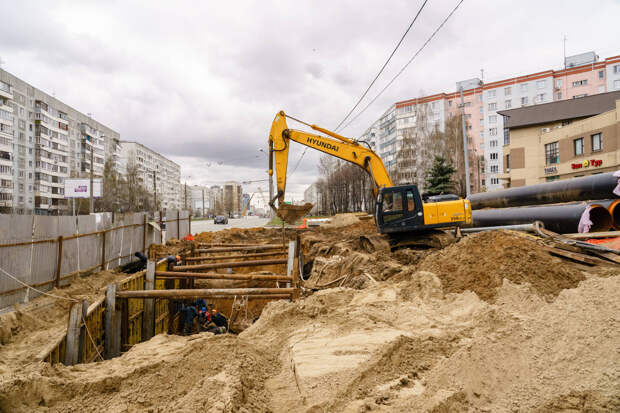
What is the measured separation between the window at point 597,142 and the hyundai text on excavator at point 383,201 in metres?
22.2

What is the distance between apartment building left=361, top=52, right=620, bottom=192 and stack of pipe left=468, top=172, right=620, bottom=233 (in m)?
36.1

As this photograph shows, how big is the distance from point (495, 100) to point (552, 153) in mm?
34656

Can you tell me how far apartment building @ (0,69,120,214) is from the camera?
45.3 metres

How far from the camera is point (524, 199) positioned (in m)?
14.3

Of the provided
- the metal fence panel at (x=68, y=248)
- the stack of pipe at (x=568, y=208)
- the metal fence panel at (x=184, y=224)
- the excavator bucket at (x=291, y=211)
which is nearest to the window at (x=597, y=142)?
the stack of pipe at (x=568, y=208)

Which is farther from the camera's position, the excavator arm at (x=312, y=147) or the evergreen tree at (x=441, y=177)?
the evergreen tree at (x=441, y=177)

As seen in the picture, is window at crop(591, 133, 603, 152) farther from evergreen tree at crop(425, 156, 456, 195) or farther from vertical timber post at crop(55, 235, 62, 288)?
vertical timber post at crop(55, 235, 62, 288)

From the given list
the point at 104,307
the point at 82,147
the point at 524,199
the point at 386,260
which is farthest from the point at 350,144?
the point at 82,147

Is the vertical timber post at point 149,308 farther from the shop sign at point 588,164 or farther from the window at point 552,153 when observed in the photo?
the window at point 552,153

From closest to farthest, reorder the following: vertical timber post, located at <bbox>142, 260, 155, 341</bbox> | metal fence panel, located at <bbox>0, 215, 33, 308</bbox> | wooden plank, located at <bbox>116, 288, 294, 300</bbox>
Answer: wooden plank, located at <bbox>116, 288, 294, 300</bbox> < vertical timber post, located at <bbox>142, 260, 155, 341</bbox> < metal fence panel, located at <bbox>0, 215, 33, 308</bbox>

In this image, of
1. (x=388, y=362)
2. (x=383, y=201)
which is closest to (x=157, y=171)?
(x=383, y=201)

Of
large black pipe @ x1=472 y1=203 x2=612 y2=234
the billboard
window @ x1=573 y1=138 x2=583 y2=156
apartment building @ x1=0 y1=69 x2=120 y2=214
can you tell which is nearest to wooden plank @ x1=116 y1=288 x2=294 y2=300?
large black pipe @ x1=472 y1=203 x2=612 y2=234

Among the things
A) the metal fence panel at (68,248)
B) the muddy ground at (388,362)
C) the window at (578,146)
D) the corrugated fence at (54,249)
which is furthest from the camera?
the window at (578,146)

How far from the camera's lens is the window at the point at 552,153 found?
30164 mm
